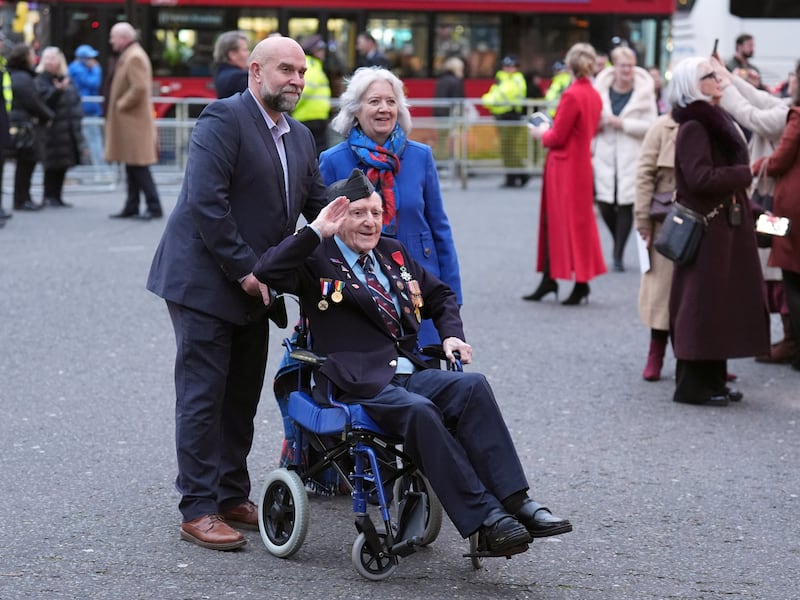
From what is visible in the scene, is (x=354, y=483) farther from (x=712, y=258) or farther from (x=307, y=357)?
(x=712, y=258)

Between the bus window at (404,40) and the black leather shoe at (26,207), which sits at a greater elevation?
the bus window at (404,40)

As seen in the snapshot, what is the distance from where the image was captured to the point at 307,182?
5543 millimetres

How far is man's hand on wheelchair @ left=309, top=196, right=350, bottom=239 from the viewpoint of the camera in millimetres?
5039

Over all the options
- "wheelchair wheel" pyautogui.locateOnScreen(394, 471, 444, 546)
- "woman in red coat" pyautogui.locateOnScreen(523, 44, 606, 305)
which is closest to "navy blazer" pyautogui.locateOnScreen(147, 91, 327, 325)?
"wheelchair wheel" pyautogui.locateOnScreen(394, 471, 444, 546)

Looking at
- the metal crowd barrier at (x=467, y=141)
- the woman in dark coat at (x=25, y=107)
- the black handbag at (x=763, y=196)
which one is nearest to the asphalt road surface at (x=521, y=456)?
the black handbag at (x=763, y=196)

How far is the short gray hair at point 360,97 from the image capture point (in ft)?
19.7

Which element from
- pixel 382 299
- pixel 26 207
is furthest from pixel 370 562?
→ pixel 26 207

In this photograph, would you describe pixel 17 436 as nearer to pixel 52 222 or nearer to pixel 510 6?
pixel 52 222

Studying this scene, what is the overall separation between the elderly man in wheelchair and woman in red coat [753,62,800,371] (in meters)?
3.95

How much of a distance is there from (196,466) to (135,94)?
10730mm

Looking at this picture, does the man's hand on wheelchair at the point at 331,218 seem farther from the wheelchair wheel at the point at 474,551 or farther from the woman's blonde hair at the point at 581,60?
the woman's blonde hair at the point at 581,60

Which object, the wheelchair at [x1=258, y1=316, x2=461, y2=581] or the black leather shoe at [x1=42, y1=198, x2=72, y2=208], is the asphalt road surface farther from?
the black leather shoe at [x1=42, y1=198, x2=72, y2=208]

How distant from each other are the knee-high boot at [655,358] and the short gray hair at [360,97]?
307cm

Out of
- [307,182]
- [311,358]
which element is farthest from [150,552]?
[307,182]
